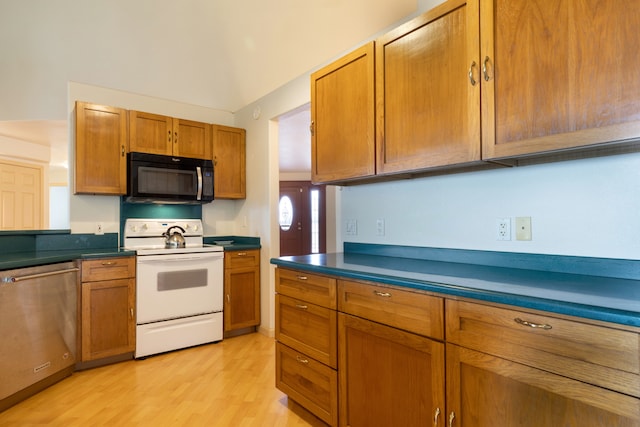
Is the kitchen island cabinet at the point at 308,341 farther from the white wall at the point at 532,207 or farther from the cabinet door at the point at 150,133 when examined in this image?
the cabinet door at the point at 150,133

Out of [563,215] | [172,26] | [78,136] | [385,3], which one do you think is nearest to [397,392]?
[563,215]

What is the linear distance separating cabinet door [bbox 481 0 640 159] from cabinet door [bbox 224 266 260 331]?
8.56ft

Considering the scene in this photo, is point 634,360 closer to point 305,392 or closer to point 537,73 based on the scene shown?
point 537,73

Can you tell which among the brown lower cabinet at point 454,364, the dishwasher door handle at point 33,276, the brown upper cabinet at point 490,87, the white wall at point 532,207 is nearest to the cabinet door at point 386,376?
the brown lower cabinet at point 454,364

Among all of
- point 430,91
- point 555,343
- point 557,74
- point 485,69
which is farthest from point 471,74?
point 555,343

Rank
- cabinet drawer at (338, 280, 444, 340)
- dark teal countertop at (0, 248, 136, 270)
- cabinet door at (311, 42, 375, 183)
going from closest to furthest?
cabinet drawer at (338, 280, 444, 340)
cabinet door at (311, 42, 375, 183)
dark teal countertop at (0, 248, 136, 270)

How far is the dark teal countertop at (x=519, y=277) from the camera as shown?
92cm

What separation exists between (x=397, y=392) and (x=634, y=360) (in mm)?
798

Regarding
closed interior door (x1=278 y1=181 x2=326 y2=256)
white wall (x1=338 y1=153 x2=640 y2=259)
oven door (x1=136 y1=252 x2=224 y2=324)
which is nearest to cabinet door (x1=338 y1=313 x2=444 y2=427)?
white wall (x1=338 y1=153 x2=640 y2=259)

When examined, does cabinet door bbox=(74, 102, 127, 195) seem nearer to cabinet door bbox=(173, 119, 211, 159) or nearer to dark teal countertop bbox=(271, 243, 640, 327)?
cabinet door bbox=(173, 119, 211, 159)

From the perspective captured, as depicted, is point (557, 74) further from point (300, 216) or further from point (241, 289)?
point (300, 216)

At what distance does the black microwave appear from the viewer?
302 centimetres

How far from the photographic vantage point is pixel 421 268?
160cm

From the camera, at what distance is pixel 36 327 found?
2238mm
